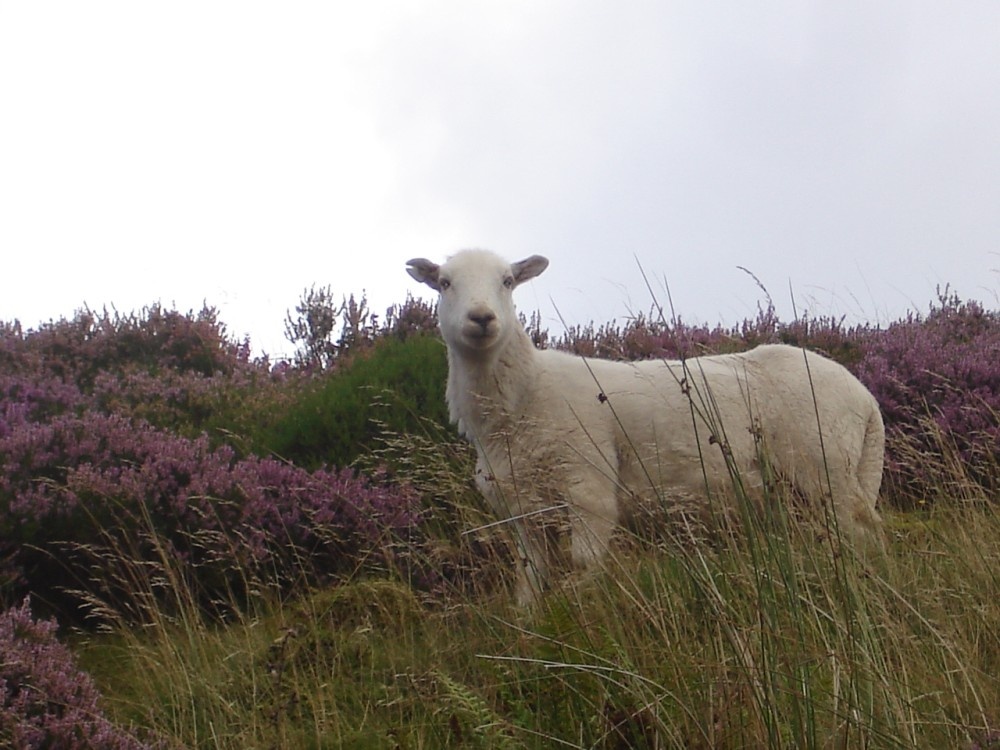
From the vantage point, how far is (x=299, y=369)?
10.6m

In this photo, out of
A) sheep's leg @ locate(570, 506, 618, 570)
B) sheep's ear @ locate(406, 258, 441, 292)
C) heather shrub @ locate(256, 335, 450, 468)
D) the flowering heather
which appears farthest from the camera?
heather shrub @ locate(256, 335, 450, 468)

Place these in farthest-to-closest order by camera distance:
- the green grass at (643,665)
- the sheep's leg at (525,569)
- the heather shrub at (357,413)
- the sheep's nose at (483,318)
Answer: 1. the heather shrub at (357,413)
2. the sheep's nose at (483,318)
3. the sheep's leg at (525,569)
4. the green grass at (643,665)

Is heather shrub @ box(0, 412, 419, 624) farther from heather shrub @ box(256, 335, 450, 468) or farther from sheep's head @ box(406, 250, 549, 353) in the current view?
sheep's head @ box(406, 250, 549, 353)

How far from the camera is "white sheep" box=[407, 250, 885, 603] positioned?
558 cm

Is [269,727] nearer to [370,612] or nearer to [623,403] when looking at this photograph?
[370,612]

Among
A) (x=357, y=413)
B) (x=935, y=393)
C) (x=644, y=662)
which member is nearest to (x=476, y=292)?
(x=357, y=413)

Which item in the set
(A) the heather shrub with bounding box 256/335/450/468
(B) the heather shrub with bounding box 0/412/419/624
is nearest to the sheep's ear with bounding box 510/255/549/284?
(A) the heather shrub with bounding box 256/335/450/468

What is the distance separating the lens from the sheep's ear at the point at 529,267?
666 centimetres

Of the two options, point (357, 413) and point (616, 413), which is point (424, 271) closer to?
point (357, 413)

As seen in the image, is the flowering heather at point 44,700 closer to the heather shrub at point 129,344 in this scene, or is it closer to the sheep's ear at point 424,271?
the sheep's ear at point 424,271

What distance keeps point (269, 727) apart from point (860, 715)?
206 cm

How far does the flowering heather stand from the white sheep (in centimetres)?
228

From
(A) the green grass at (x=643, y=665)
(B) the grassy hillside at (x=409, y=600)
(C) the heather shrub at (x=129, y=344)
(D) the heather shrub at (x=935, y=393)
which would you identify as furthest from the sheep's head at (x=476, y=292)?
(C) the heather shrub at (x=129, y=344)

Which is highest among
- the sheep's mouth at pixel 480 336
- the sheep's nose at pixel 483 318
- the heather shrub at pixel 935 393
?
the sheep's nose at pixel 483 318
